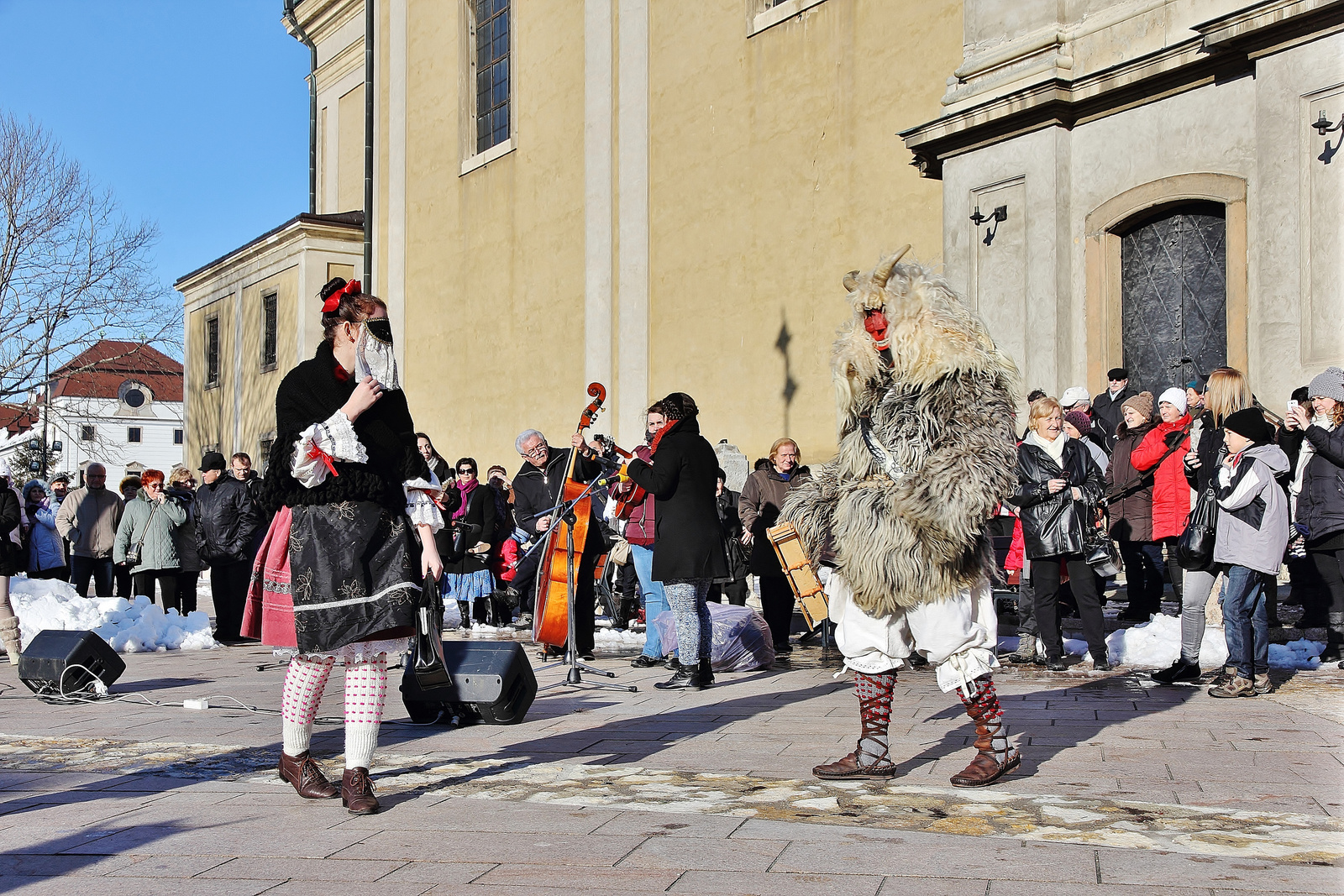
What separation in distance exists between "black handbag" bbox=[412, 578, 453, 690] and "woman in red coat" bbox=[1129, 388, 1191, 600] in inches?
258

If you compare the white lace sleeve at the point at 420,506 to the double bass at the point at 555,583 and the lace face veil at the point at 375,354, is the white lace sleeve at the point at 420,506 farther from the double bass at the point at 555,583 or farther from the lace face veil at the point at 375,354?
the double bass at the point at 555,583

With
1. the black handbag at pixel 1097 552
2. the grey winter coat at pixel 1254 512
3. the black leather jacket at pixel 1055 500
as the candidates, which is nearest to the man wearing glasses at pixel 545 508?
the black leather jacket at pixel 1055 500

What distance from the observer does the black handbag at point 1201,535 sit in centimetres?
806

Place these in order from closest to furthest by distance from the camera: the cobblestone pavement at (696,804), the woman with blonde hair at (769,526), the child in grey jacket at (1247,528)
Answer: the cobblestone pavement at (696,804) < the child in grey jacket at (1247,528) < the woman with blonde hair at (769,526)

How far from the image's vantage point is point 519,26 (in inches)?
923

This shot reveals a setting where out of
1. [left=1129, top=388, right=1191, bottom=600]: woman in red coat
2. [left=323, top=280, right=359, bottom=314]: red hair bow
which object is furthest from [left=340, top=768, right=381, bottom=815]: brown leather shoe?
[left=1129, top=388, right=1191, bottom=600]: woman in red coat

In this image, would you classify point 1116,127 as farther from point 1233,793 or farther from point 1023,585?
point 1233,793

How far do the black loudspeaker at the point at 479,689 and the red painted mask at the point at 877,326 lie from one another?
2.70 metres

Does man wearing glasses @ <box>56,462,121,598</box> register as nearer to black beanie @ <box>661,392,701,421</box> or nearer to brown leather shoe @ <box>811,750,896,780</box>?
black beanie @ <box>661,392,701,421</box>

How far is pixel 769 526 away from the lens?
1109 centimetres

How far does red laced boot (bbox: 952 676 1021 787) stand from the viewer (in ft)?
17.1

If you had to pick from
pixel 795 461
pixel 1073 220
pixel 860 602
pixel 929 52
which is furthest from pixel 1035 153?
Answer: pixel 860 602

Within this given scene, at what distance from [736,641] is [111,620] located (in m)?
5.92

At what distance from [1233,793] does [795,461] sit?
653cm
